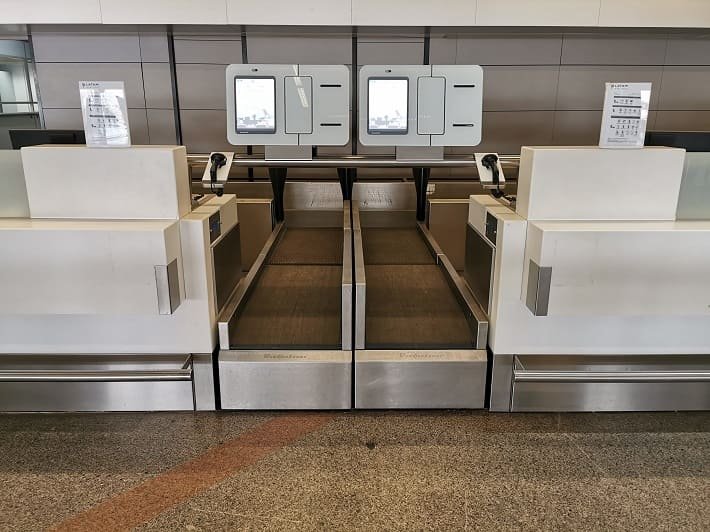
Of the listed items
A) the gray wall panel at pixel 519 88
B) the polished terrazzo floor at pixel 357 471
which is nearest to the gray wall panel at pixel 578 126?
the gray wall panel at pixel 519 88

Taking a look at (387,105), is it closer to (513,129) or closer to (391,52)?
(391,52)

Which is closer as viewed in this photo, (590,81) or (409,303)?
(409,303)

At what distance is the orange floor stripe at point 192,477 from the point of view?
58.2 inches

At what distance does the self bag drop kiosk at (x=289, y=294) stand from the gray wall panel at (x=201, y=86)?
2522 mm

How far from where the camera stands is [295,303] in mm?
2439

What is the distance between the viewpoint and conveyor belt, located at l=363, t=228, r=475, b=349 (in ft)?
6.93

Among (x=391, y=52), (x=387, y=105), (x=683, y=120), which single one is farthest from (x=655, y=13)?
(x=387, y=105)

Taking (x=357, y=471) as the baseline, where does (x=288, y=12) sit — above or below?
above

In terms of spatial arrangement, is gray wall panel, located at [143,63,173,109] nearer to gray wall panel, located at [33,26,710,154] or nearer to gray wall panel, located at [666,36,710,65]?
gray wall panel, located at [33,26,710,154]

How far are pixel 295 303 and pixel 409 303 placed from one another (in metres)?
0.56

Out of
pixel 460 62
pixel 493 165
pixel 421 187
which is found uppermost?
pixel 460 62

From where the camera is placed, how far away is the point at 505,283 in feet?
6.25

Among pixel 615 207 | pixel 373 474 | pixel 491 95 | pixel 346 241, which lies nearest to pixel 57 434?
pixel 373 474

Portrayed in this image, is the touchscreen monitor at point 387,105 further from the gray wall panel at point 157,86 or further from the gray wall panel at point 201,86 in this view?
the gray wall panel at point 157,86
